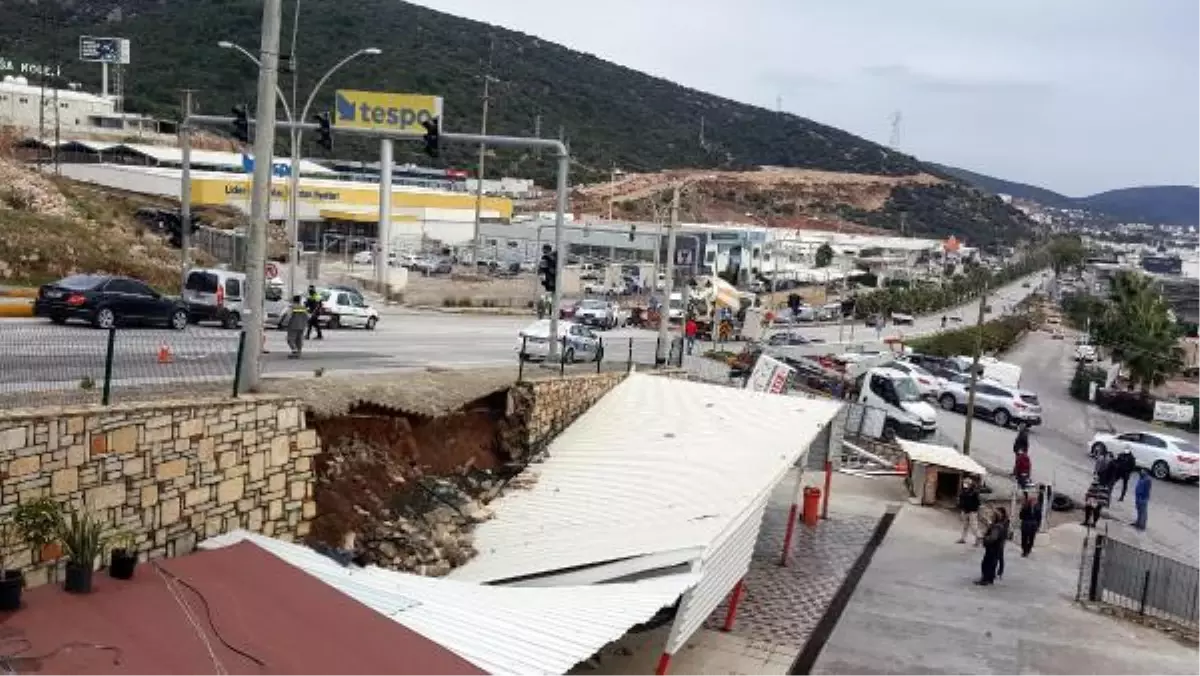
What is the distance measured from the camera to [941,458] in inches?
949

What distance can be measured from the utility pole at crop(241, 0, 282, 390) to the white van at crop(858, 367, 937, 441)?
2263 centimetres

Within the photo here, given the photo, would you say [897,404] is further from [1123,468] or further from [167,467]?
[167,467]

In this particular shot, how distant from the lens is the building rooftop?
7762 millimetres

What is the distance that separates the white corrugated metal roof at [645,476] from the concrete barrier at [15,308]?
13.7m

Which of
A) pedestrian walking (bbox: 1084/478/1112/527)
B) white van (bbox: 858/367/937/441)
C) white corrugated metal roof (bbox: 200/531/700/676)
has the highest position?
white corrugated metal roof (bbox: 200/531/700/676)

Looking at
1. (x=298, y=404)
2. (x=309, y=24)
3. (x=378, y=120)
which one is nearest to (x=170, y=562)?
(x=298, y=404)

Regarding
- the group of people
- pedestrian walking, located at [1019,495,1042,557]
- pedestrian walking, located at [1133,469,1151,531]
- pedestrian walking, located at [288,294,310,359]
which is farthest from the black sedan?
pedestrian walking, located at [1133,469,1151,531]

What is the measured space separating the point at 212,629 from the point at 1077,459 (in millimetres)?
30583

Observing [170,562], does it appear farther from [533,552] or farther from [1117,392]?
[1117,392]

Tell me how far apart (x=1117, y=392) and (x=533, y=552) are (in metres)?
42.3

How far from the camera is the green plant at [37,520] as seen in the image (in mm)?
8977

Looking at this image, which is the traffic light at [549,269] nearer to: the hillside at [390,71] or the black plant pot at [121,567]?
the black plant pot at [121,567]

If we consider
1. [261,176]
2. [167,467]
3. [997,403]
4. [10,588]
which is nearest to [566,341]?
[261,176]

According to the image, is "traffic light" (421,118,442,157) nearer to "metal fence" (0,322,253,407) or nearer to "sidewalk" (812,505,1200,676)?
"metal fence" (0,322,253,407)
